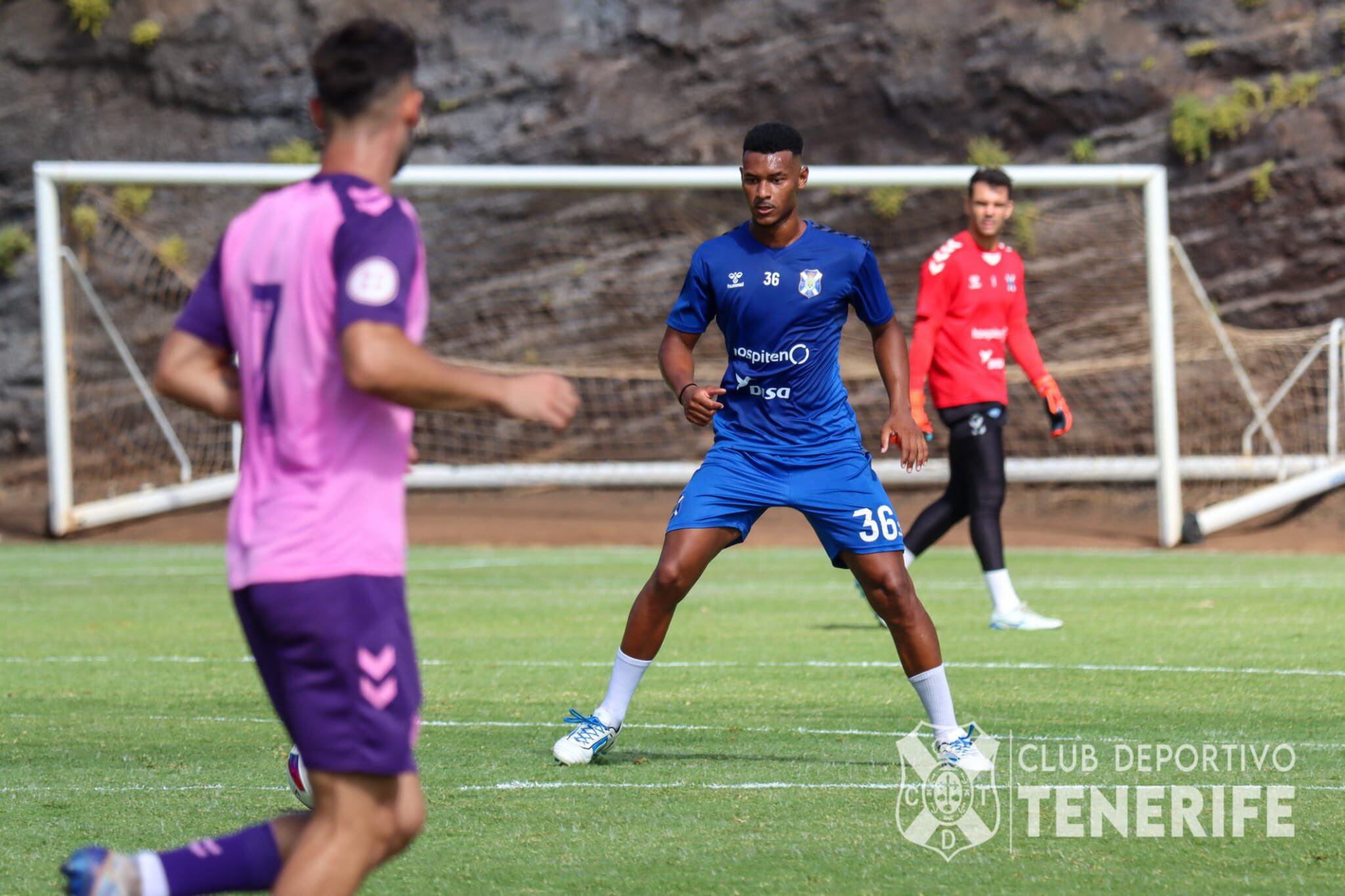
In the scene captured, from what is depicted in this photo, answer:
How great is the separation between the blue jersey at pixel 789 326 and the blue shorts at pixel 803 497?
58 mm

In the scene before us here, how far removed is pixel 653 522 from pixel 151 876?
653 inches

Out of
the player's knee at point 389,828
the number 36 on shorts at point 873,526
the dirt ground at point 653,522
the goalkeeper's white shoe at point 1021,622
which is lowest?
the dirt ground at point 653,522

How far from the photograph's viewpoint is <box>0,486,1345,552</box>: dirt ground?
1783 centimetres

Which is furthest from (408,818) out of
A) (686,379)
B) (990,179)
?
(990,179)

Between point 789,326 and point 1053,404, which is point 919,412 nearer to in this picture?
point 1053,404

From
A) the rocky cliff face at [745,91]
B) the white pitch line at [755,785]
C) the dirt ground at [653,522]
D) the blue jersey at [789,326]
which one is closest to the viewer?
the white pitch line at [755,785]

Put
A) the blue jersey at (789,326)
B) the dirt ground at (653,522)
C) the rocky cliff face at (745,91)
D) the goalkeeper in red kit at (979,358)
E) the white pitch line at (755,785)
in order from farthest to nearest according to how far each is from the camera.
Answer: the rocky cliff face at (745,91) < the dirt ground at (653,522) < the goalkeeper in red kit at (979,358) < the blue jersey at (789,326) < the white pitch line at (755,785)

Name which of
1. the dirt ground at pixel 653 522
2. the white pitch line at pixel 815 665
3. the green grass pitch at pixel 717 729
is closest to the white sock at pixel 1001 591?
the green grass pitch at pixel 717 729

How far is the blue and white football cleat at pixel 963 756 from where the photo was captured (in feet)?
17.9

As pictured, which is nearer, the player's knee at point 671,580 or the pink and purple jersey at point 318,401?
the pink and purple jersey at point 318,401

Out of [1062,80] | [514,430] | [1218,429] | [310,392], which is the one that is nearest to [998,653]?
[310,392]

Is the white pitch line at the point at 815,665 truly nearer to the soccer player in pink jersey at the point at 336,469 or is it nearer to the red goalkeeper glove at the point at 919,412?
the red goalkeeper glove at the point at 919,412

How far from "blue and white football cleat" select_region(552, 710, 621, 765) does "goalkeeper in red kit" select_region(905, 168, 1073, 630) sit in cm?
406

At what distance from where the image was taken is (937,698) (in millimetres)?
5633
